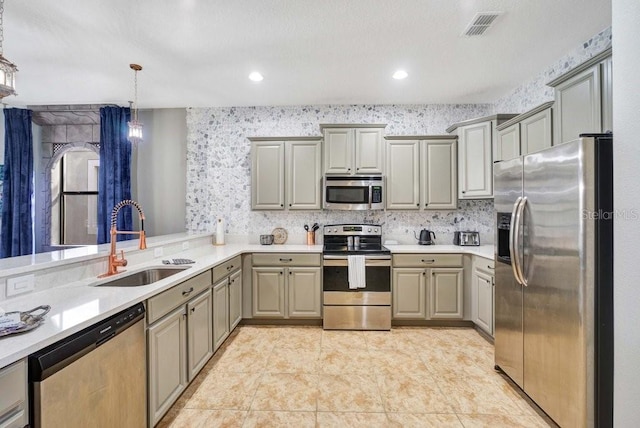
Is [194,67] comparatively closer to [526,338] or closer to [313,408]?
[313,408]

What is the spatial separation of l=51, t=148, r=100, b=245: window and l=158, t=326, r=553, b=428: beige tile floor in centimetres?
Result: 336

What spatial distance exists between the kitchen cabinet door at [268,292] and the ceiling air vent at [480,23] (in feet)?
9.73

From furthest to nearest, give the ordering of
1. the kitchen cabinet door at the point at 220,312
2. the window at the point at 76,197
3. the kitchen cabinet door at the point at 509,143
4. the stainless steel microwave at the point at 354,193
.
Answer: the window at the point at 76,197
the stainless steel microwave at the point at 354,193
the kitchen cabinet door at the point at 509,143
the kitchen cabinet door at the point at 220,312

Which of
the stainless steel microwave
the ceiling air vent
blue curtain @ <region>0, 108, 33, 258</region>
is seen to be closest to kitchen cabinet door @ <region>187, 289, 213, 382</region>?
the stainless steel microwave

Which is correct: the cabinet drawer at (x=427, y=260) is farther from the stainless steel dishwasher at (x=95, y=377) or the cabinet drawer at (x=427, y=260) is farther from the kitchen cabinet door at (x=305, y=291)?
the stainless steel dishwasher at (x=95, y=377)

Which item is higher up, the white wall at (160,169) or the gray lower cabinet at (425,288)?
the white wall at (160,169)

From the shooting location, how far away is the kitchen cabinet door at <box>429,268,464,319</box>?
3.56 metres

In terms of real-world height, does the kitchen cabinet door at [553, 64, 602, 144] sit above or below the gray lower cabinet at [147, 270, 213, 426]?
above

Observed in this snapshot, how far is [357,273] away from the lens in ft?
11.4

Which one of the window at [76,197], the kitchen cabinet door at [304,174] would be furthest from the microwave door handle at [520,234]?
the window at [76,197]

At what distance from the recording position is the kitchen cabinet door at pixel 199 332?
2289 mm

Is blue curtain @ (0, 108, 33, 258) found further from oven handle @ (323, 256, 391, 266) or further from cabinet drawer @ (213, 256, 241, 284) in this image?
oven handle @ (323, 256, 391, 266)

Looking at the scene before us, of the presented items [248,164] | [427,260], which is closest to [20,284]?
[248,164]

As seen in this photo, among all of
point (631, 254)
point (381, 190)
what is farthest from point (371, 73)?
point (631, 254)
